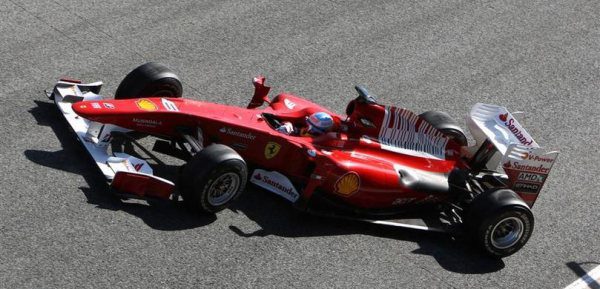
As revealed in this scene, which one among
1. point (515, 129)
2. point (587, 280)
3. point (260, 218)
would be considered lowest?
point (587, 280)

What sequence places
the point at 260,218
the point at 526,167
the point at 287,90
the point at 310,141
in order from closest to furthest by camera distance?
the point at 260,218 < the point at 310,141 < the point at 526,167 < the point at 287,90

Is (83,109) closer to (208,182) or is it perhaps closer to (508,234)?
(208,182)

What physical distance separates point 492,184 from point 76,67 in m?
5.51

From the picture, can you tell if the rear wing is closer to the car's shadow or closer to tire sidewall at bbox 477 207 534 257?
tire sidewall at bbox 477 207 534 257

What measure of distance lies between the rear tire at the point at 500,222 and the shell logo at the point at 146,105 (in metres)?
3.62

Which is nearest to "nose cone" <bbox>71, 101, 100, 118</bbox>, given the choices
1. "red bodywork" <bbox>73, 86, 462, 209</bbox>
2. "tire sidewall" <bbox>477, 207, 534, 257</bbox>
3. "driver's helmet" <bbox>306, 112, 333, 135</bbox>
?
"red bodywork" <bbox>73, 86, 462, 209</bbox>

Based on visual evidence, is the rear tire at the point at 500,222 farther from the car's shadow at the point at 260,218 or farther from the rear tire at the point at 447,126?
the rear tire at the point at 447,126

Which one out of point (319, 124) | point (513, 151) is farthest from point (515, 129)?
point (319, 124)

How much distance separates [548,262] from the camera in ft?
37.5

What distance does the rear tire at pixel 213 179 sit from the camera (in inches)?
400

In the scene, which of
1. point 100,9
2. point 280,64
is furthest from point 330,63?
point 100,9

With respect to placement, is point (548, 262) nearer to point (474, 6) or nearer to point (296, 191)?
point (296, 191)

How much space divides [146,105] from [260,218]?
67.3 inches

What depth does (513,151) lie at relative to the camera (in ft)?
37.9
